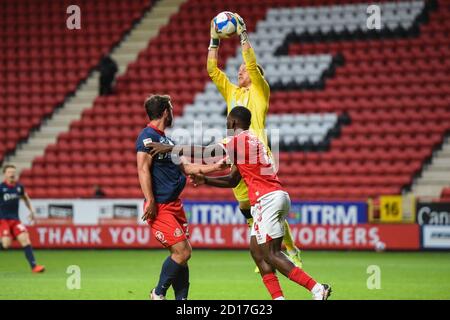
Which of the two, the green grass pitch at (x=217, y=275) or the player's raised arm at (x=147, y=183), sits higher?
the player's raised arm at (x=147, y=183)

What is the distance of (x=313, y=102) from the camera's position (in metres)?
23.7

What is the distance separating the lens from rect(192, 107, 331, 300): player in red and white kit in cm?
890

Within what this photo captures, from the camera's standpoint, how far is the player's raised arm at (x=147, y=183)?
351 inches

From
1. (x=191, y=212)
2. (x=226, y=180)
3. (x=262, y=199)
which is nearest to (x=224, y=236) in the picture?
Result: (x=191, y=212)

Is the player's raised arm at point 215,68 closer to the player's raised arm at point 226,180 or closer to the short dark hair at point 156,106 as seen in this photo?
the short dark hair at point 156,106

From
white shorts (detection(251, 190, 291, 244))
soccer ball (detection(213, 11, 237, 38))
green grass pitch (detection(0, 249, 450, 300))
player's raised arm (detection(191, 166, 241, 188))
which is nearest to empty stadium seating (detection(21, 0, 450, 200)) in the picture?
green grass pitch (detection(0, 249, 450, 300))

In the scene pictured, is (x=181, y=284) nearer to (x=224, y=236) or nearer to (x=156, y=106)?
(x=156, y=106)

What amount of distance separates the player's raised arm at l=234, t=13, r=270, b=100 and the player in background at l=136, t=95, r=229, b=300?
1424 mm

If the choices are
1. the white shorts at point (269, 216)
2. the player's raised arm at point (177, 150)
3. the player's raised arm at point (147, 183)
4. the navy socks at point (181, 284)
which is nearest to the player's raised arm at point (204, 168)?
the player's raised arm at point (177, 150)

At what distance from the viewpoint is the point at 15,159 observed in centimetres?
2477

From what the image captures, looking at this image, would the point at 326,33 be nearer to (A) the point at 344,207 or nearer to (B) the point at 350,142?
(B) the point at 350,142

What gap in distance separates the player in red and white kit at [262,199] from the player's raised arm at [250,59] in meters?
1.39

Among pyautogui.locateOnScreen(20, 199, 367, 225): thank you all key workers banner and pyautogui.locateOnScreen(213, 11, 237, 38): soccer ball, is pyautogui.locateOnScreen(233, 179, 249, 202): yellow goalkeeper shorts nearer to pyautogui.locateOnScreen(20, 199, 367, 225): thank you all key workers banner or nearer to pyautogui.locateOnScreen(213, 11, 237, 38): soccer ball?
pyautogui.locateOnScreen(213, 11, 237, 38): soccer ball

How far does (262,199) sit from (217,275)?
5.36 metres
